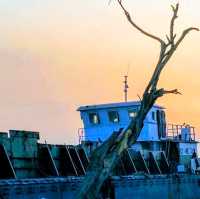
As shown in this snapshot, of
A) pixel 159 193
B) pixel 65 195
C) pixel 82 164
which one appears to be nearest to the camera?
pixel 65 195

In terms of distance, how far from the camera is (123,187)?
21.8 m

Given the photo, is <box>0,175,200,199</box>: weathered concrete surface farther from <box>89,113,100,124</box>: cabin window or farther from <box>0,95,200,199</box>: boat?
<box>89,113,100,124</box>: cabin window

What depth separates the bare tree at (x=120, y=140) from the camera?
8859 millimetres

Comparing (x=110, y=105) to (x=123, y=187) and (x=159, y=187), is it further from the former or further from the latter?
(x=123, y=187)

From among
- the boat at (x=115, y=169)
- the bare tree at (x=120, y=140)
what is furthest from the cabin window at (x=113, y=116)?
the bare tree at (x=120, y=140)

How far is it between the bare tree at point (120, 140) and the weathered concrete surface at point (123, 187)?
5.80 metres

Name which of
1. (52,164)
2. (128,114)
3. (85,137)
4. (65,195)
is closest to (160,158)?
(128,114)

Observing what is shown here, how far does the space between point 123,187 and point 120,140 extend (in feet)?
42.2

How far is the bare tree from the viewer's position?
886cm

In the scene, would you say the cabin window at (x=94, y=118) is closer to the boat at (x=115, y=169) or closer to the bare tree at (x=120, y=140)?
the boat at (x=115, y=169)

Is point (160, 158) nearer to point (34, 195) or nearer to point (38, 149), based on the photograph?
point (38, 149)

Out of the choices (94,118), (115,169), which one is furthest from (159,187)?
(94,118)

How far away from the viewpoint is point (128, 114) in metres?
38.1

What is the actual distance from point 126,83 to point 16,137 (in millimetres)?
24014
